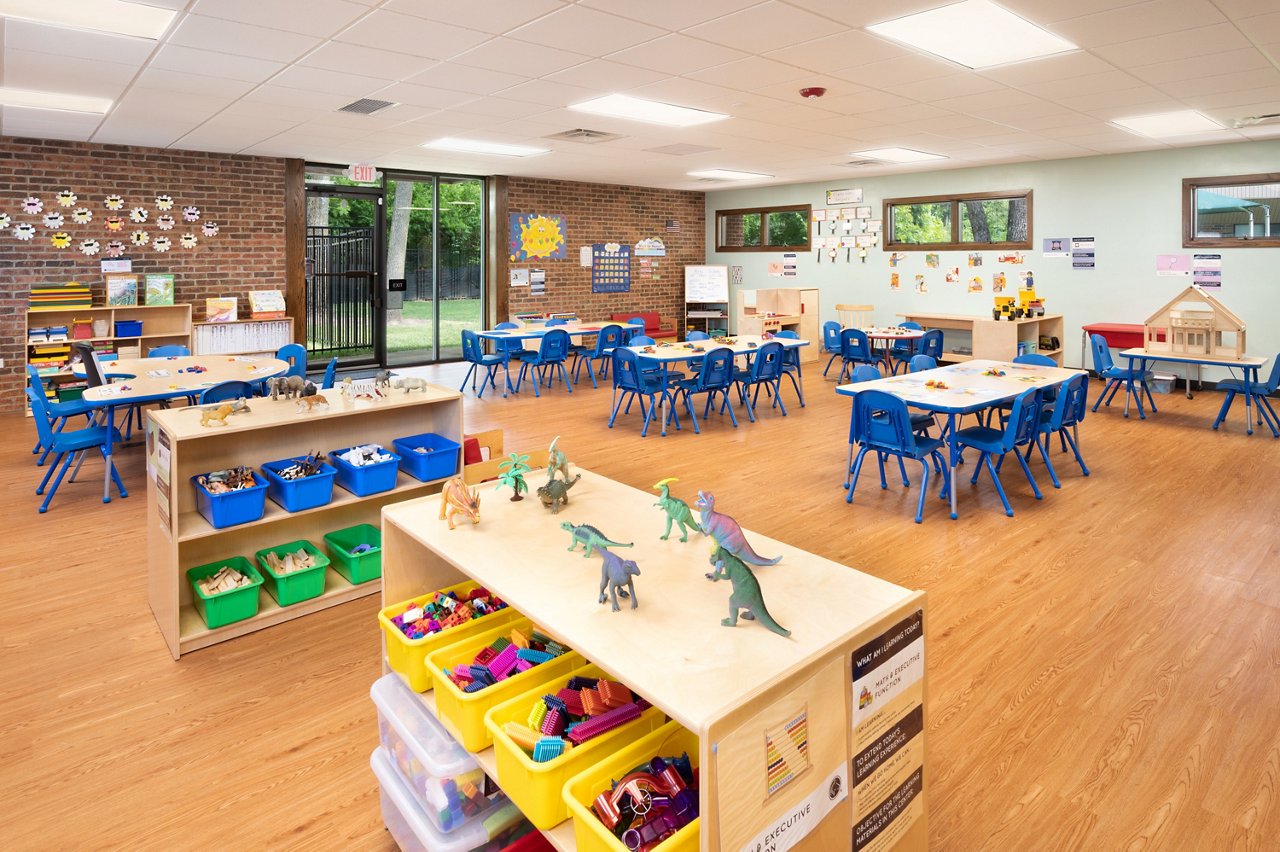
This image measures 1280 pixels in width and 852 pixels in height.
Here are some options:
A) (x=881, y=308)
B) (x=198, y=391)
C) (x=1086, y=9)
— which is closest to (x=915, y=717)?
(x=1086, y=9)

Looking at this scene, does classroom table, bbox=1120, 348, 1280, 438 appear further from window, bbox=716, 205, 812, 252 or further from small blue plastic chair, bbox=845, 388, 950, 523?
window, bbox=716, 205, 812, 252

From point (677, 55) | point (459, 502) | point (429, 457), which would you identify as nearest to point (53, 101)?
point (677, 55)

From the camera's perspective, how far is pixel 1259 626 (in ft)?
10.5

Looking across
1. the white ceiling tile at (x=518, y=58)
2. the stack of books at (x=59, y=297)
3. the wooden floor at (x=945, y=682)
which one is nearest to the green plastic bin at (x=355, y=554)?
the wooden floor at (x=945, y=682)

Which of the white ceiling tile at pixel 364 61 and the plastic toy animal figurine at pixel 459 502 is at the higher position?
the white ceiling tile at pixel 364 61

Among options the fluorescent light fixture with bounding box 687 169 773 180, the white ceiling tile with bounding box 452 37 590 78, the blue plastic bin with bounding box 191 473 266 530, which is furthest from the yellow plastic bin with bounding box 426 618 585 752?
the fluorescent light fixture with bounding box 687 169 773 180

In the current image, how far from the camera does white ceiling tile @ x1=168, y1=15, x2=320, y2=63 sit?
158 inches

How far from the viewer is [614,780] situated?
1.43 m

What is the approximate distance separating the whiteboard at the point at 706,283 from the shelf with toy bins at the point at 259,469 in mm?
9872

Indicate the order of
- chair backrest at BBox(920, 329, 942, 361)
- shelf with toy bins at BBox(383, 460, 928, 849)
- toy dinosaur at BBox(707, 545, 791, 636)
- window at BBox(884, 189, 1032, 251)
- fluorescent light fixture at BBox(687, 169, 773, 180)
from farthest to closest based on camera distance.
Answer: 1. fluorescent light fixture at BBox(687, 169, 773, 180)
2. window at BBox(884, 189, 1032, 251)
3. chair backrest at BBox(920, 329, 942, 361)
4. toy dinosaur at BBox(707, 545, 791, 636)
5. shelf with toy bins at BBox(383, 460, 928, 849)

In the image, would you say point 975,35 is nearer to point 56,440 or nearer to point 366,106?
point 366,106

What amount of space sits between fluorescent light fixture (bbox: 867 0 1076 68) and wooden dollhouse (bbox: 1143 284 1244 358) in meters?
3.57

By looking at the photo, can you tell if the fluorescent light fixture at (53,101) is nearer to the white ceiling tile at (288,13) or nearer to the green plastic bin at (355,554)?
the white ceiling tile at (288,13)

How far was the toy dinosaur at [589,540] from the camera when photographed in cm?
169
